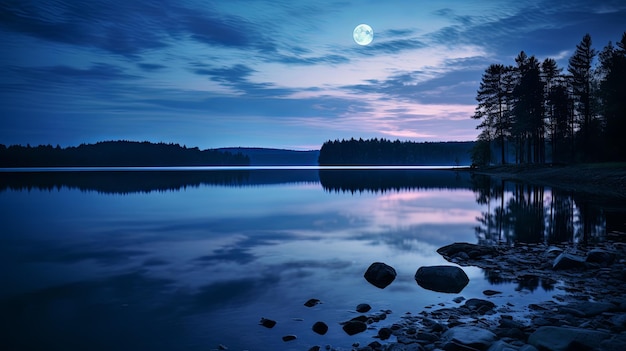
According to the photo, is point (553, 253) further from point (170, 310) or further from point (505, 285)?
point (170, 310)

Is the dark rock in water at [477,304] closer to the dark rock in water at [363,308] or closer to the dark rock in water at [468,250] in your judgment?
the dark rock in water at [363,308]

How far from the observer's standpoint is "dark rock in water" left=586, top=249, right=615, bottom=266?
13.1 meters

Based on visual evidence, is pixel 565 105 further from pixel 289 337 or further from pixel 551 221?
pixel 289 337

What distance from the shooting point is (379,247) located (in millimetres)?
17734

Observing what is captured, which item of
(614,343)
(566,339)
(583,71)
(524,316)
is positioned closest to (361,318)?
(524,316)

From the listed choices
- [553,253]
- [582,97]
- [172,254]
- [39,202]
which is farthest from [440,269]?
[582,97]

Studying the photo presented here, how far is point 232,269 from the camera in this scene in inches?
566

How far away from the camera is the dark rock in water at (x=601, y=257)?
13109mm

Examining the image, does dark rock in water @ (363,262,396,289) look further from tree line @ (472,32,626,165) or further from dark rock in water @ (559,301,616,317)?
tree line @ (472,32,626,165)

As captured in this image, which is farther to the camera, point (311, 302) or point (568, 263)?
point (568, 263)

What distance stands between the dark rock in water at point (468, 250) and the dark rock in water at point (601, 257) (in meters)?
3.07

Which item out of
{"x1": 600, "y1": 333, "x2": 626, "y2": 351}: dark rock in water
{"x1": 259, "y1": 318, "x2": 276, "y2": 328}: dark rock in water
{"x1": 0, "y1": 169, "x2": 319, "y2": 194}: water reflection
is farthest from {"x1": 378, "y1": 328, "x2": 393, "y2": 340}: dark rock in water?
{"x1": 0, "y1": 169, "x2": 319, "y2": 194}: water reflection

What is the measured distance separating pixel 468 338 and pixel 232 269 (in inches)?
364

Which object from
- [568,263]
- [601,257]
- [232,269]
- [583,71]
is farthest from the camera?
[583,71]
